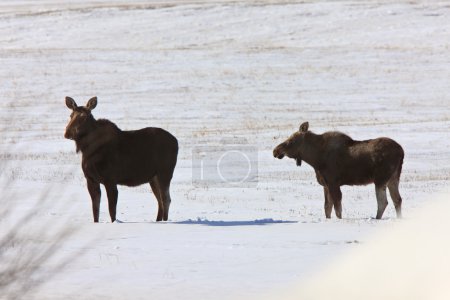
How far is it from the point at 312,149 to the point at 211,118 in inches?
848

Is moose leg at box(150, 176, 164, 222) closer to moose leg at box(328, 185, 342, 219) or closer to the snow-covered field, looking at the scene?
the snow-covered field

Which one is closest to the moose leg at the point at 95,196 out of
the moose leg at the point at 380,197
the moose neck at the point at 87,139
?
the moose neck at the point at 87,139

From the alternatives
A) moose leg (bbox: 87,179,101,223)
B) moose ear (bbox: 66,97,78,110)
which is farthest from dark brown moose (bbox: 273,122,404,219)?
moose ear (bbox: 66,97,78,110)

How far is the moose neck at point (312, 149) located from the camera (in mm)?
14992

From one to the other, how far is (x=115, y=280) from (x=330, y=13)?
60.1m

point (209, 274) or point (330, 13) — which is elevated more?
point (330, 13)

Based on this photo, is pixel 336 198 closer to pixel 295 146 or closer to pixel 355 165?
pixel 355 165

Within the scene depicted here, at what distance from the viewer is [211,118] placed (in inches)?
1437

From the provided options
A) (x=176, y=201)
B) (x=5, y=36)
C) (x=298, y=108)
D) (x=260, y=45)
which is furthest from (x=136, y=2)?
(x=176, y=201)

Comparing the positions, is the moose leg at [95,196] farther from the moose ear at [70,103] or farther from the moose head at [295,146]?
the moose head at [295,146]

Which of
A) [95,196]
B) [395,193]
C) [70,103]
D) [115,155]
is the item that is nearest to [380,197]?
[395,193]

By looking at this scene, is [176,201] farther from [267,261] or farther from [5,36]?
[5,36]

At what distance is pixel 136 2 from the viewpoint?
83062mm

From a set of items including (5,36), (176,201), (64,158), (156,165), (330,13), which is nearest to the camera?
(156,165)
